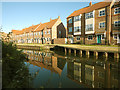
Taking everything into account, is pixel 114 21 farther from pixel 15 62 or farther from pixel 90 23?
pixel 15 62

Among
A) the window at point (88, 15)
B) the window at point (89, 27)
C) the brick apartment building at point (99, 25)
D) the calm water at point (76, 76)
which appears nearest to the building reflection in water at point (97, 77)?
the calm water at point (76, 76)

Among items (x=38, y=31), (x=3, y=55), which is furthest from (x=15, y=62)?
(x=38, y=31)

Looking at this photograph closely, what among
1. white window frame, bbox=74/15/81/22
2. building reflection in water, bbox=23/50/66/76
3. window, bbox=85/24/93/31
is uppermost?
white window frame, bbox=74/15/81/22

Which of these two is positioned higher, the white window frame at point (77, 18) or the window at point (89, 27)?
the white window frame at point (77, 18)

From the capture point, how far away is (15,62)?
21.0 feet

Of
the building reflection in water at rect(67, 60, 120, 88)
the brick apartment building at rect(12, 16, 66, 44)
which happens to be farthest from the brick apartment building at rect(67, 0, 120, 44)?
the building reflection in water at rect(67, 60, 120, 88)

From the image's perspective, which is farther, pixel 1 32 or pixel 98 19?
pixel 98 19

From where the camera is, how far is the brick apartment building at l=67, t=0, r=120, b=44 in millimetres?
20078

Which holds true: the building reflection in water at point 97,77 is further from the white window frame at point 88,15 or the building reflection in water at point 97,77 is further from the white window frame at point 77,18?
the white window frame at point 77,18

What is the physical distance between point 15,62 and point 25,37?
49163mm

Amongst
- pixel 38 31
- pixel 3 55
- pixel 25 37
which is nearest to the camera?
pixel 3 55

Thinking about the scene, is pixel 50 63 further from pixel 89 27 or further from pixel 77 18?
pixel 77 18

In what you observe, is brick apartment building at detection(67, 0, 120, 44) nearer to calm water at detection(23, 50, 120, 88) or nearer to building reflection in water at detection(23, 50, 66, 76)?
calm water at detection(23, 50, 120, 88)

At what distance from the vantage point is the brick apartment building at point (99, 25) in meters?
20.1
